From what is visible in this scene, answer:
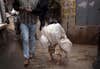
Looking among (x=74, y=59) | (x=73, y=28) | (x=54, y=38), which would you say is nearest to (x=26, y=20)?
(x=54, y=38)

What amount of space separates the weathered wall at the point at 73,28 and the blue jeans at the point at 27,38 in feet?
9.33

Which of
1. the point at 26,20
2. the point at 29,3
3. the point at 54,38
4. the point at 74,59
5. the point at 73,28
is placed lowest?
the point at 74,59

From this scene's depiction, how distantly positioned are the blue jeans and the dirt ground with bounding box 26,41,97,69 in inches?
15.7

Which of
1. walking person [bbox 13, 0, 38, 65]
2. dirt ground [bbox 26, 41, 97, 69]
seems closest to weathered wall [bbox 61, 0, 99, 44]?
→ dirt ground [bbox 26, 41, 97, 69]

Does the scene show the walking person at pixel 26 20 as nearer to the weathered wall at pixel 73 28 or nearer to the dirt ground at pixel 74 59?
the dirt ground at pixel 74 59

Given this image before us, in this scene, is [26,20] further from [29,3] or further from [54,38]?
[54,38]

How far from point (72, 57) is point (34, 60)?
1.27 metres

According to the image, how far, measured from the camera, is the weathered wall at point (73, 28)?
32.6 ft

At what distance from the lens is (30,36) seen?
7.56 metres

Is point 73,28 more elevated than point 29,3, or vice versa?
point 29,3

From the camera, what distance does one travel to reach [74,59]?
800 cm

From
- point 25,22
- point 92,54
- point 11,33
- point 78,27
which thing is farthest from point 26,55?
point 11,33

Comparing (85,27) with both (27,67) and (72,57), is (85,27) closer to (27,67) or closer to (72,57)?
(72,57)

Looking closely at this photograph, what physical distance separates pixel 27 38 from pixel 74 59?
179 centimetres
